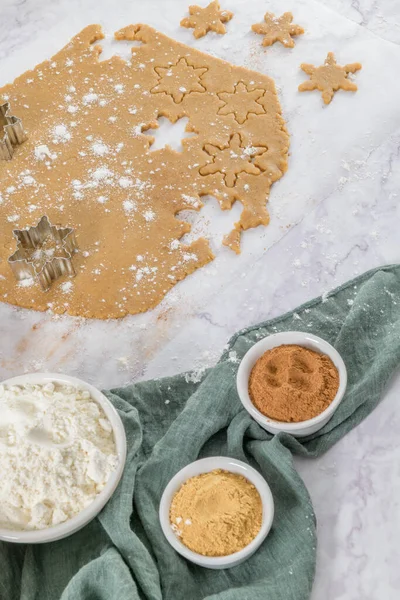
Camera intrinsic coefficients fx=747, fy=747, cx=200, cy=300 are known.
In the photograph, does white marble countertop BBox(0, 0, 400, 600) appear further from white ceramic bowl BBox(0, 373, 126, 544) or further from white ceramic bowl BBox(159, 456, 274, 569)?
white ceramic bowl BBox(0, 373, 126, 544)

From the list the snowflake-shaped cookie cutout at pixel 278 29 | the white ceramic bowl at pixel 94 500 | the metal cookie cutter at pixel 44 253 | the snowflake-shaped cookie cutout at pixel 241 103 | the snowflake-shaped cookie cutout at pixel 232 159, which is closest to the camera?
the white ceramic bowl at pixel 94 500

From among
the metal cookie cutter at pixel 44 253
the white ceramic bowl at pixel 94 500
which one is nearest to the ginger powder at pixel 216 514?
the white ceramic bowl at pixel 94 500

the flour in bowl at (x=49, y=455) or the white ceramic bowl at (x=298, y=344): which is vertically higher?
the flour in bowl at (x=49, y=455)

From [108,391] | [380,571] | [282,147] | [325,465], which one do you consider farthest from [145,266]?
[380,571]

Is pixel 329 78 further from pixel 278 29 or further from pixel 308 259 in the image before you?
pixel 308 259

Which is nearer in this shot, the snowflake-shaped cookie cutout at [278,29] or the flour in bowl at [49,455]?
the flour in bowl at [49,455]

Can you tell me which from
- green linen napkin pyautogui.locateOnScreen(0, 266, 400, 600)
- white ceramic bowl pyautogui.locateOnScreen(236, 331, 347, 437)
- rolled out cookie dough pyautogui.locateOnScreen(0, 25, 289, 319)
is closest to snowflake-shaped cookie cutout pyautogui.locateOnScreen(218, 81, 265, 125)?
rolled out cookie dough pyautogui.locateOnScreen(0, 25, 289, 319)

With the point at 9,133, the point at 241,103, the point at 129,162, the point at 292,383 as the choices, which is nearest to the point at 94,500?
the point at 292,383

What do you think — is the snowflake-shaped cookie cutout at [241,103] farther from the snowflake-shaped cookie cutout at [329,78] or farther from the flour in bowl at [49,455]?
the flour in bowl at [49,455]
